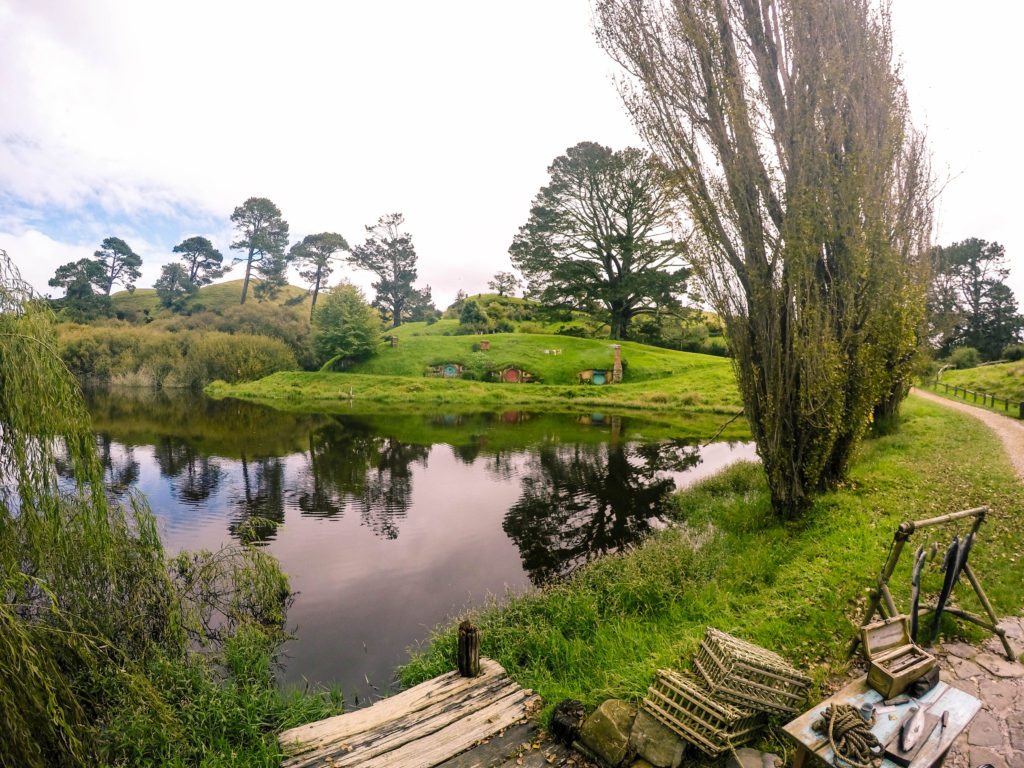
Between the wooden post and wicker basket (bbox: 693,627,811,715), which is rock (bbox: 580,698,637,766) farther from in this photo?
the wooden post

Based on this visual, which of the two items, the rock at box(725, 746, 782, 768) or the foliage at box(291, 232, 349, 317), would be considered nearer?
the rock at box(725, 746, 782, 768)

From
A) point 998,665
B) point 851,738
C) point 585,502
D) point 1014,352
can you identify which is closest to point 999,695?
point 998,665

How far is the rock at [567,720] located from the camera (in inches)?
197

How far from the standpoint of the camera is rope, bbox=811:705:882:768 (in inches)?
132

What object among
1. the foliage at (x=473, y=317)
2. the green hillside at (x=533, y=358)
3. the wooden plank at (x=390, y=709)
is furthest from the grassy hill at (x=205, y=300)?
the wooden plank at (x=390, y=709)

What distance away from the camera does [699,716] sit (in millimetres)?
4555

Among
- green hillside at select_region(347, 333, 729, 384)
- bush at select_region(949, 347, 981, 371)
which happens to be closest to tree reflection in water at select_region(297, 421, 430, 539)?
green hillside at select_region(347, 333, 729, 384)

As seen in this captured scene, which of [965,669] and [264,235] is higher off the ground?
[264,235]

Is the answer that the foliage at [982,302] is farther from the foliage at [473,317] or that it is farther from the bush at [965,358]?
the foliage at [473,317]

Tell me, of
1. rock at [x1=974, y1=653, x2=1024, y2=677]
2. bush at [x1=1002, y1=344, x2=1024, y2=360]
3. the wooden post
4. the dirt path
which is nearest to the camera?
rock at [x1=974, y1=653, x2=1024, y2=677]

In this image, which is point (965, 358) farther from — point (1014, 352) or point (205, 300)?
point (205, 300)

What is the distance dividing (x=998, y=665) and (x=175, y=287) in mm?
93096

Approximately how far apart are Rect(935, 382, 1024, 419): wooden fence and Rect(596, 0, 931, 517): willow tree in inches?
715

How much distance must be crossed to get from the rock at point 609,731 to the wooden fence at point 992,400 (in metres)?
26.3
